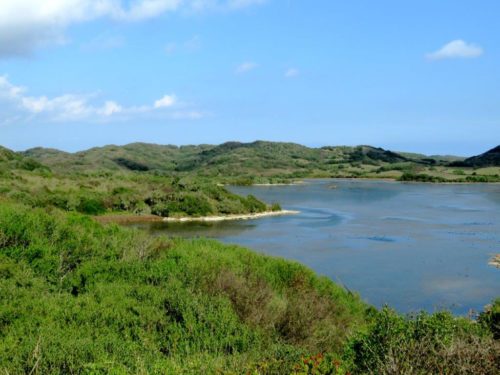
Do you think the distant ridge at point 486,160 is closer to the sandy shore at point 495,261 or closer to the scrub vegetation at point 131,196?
the scrub vegetation at point 131,196

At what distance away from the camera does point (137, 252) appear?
15.4 meters

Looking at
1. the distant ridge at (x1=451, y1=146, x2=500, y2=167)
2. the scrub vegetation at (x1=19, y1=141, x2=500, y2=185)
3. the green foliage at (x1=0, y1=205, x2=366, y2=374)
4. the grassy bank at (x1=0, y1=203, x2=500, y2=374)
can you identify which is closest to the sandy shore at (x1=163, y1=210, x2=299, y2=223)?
the grassy bank at (x1=0, y1=203, x2=500, y2=374)

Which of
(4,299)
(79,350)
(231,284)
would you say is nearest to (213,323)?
(231,284)

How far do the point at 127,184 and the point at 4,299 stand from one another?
1998 inches

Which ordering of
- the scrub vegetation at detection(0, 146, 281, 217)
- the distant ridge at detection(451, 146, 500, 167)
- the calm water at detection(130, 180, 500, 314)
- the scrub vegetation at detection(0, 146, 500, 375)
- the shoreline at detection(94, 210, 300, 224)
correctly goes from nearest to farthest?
the scrub vegetation at detection(0, 146, 500, 375) → the calm water at detection(130, 180, 500, 314) → the shoreline at detection(94, 210, 300, 224) → the scrub vegetation at detection(0, 146, 281, 217) → the distant ridge at detection(451, 146, 500, 167)

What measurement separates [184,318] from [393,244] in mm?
28073

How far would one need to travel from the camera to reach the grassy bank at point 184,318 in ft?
23.5

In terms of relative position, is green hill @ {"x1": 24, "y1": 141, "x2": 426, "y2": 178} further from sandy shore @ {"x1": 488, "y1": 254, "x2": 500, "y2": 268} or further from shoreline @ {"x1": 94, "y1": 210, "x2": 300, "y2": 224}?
sandy shore @ {"x1": 488, "y1": 254, "x2": 500, "y2": 268}

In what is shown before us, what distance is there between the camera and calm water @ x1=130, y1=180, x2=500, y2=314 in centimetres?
2342

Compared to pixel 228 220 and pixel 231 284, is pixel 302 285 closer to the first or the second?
pixel 231 284

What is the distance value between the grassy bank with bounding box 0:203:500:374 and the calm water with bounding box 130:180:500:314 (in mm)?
3369

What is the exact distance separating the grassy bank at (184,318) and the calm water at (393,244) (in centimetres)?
337

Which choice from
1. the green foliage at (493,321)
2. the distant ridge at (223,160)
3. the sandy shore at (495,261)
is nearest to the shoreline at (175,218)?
the sandy shore at (495,261)

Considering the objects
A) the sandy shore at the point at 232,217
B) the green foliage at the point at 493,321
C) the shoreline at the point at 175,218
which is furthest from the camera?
the sandy shore at the point at 232,217
